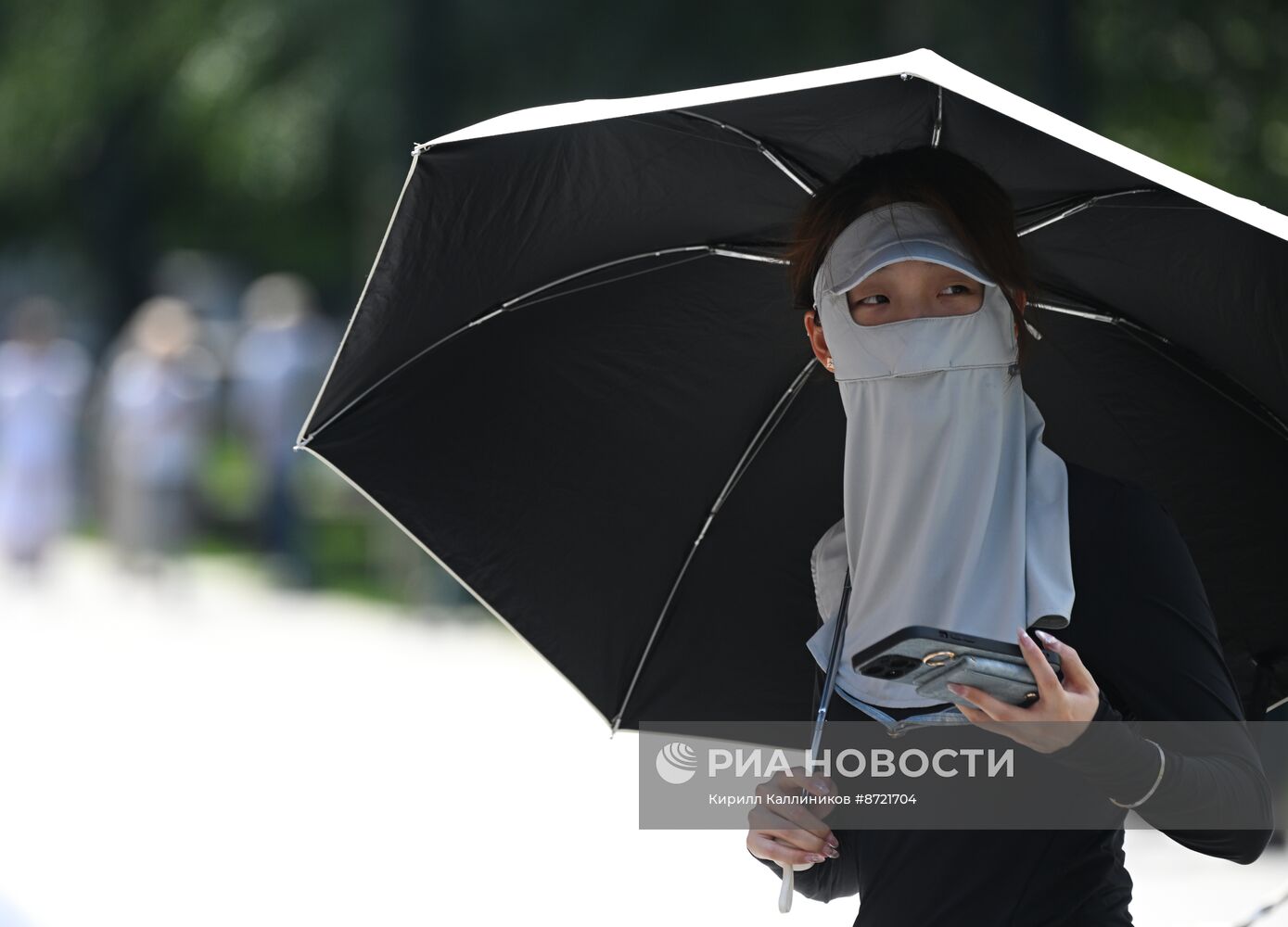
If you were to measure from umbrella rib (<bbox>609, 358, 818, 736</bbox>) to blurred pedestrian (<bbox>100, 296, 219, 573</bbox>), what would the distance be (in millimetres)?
12750

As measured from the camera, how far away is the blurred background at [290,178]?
1061cm

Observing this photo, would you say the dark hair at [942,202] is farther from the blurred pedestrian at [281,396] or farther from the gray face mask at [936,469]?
the blurred pedestrian at [281,396]

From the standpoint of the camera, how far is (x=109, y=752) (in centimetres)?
922

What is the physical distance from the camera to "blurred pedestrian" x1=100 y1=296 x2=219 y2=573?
613 inches

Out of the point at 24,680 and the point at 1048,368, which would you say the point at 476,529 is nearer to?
the point at 1048,368

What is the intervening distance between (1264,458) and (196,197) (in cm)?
2803

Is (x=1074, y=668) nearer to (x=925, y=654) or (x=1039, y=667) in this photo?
(x=1039, y=667)

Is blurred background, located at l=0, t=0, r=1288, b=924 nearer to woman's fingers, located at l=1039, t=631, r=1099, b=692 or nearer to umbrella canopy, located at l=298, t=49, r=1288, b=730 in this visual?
umbrella canopy, located at l=298, t=49, r=1288, b=730

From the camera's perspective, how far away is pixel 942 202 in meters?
2.47

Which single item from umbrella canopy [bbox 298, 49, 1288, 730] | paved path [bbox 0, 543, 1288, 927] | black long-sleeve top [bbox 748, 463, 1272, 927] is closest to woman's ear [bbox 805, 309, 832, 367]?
umbrella canopy [bbox 298, 49, 1288, 730]

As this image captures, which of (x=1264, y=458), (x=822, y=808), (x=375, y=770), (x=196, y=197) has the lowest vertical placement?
(x=822, y=808)

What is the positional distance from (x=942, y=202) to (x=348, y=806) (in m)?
6.07

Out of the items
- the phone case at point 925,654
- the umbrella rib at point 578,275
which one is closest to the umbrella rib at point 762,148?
the umbrella rib at point 578,275

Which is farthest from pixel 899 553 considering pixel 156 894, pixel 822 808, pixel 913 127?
pixel 156 894
